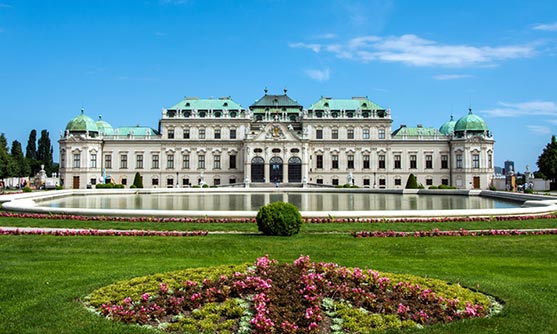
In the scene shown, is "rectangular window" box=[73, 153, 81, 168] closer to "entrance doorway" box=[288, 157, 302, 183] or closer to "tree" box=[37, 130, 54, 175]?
"entrance doorway" box=[288, 157, 302, 183]

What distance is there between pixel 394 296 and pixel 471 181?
6901 cm

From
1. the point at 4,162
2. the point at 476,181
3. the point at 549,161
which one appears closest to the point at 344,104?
the point at 476,181

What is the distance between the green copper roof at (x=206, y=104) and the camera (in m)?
74.2

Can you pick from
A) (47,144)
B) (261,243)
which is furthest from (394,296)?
(47,144)

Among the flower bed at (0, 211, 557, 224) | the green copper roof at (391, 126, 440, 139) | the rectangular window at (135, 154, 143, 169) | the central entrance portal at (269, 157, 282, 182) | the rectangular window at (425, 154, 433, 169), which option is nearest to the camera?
the flower bed at (0, 211, 557, 224)

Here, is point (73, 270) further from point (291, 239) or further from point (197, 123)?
point (197, 123)

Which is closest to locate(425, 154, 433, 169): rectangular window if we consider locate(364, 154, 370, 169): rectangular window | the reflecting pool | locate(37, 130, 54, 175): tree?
locate(364, 154, 370, 169): rectangular window

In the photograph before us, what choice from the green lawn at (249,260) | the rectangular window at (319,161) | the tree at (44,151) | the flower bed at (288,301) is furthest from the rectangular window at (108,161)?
the flower bed at (288,301)

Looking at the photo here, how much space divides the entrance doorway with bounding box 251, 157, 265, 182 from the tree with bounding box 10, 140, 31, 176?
41677mm

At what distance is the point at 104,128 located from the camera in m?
76.6

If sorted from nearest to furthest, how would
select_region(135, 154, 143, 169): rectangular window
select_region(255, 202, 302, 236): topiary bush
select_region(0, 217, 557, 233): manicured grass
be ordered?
select_region(255, 202, 302, 236): topiary bush → select_region(0, 217, 557, 233): manicured grass → select_region(135, 154, 143, 169): rectangular window

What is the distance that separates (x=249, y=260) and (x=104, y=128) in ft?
232

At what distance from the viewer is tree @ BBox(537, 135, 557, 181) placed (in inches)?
2776

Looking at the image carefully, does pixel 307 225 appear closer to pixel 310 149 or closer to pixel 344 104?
pixel 310 149
